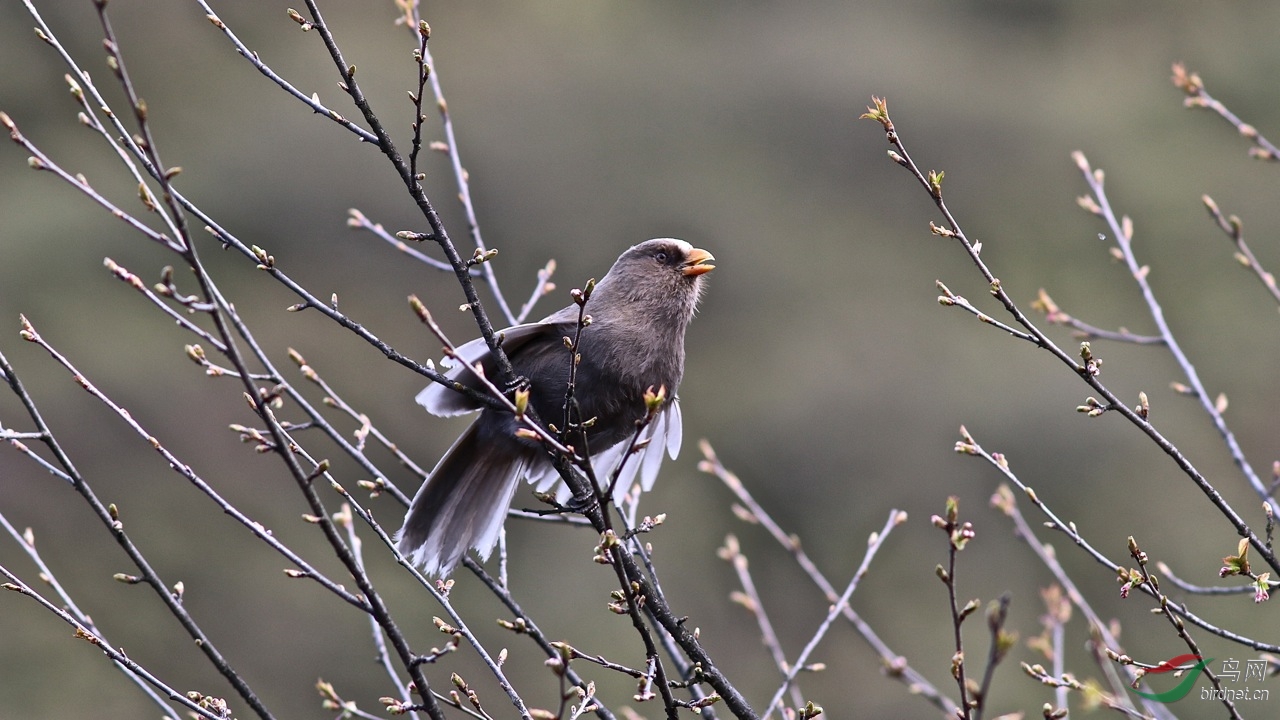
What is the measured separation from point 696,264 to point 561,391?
0.97 metres

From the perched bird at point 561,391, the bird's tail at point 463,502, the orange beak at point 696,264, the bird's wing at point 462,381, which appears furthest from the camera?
the orange beak at point 696,264

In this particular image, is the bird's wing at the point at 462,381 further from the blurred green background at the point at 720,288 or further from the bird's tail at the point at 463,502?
the blurred green background at the point at 720,288

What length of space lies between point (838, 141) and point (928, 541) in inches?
220

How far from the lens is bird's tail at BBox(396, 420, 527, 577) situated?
14.5 feet

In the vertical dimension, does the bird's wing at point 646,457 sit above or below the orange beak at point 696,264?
below

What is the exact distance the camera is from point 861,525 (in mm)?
11062

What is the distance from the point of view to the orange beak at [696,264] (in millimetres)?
4715

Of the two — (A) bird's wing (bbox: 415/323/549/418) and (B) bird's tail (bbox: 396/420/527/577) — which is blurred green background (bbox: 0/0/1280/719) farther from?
(A) bird's wing (bbox: 415/323/549/418)

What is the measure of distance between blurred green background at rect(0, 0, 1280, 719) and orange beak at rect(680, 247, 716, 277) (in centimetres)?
515

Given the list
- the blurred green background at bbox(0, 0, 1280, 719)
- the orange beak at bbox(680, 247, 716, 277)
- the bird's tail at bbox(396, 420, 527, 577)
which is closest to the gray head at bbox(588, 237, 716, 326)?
the orange beak at bbox(680, 247, 716, 277)

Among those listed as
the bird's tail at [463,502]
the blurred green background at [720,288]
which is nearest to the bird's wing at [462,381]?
the bird's tail at [463,502]

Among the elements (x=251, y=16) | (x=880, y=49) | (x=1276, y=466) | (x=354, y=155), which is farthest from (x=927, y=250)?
(x=1276, y=466)

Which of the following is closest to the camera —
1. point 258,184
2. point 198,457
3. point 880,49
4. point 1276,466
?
point 1276,466

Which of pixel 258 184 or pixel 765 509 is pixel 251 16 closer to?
pixel 258 184
